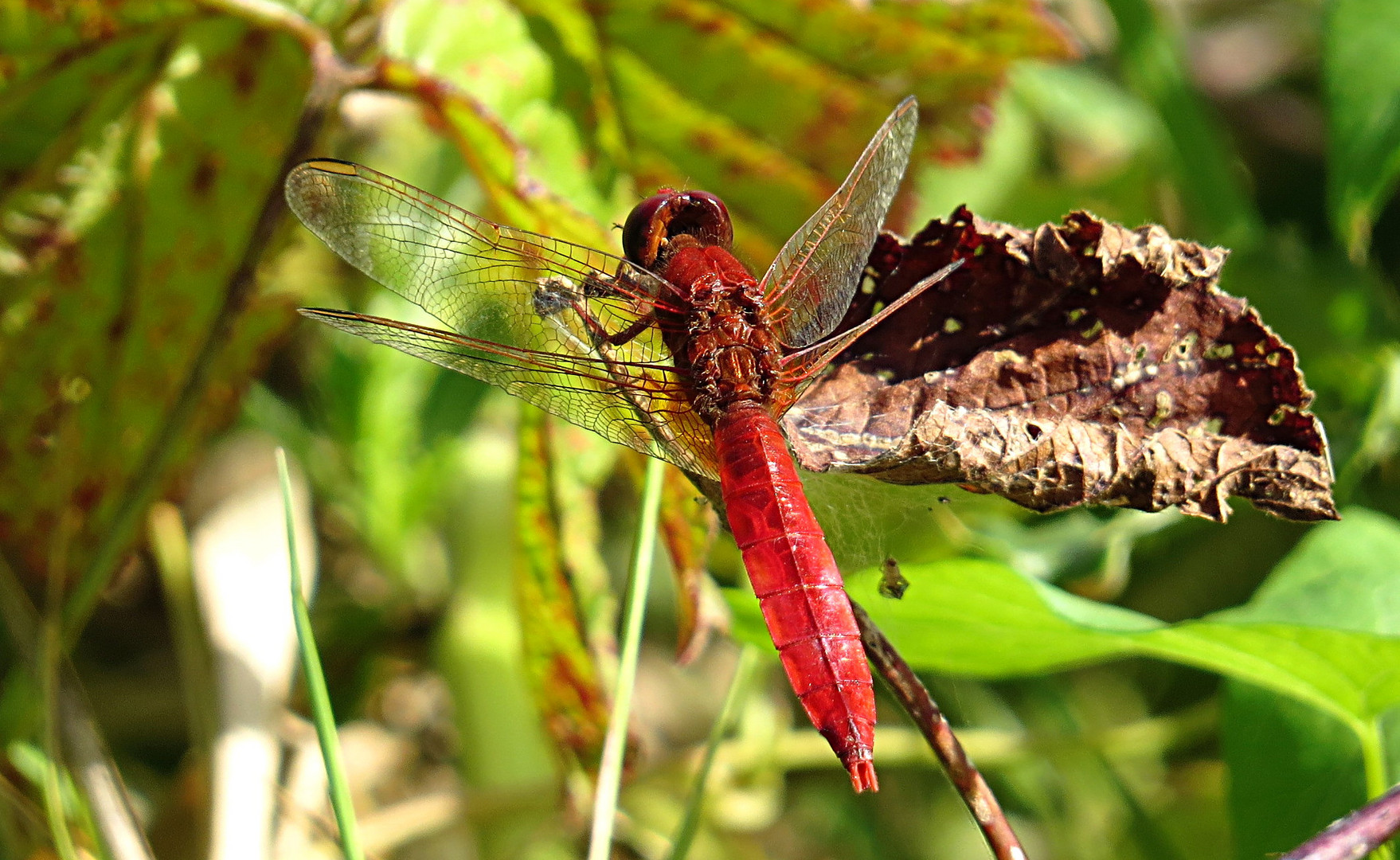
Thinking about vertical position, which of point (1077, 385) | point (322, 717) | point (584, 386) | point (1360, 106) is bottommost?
point (322, 717)

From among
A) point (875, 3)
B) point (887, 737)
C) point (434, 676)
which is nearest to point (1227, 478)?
point (875, 3)

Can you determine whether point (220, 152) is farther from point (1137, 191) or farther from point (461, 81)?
point (1137, 191)

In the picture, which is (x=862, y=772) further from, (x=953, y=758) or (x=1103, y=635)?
(x=1103, y=635)

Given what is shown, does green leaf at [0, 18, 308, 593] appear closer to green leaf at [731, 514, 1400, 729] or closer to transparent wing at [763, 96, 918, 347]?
transparent wing at [763, 96, 918, 347]

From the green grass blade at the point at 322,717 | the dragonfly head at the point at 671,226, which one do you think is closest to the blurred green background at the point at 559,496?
the dragonfly head at the point at 671,226

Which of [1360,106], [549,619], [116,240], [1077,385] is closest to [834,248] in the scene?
[1077,385]

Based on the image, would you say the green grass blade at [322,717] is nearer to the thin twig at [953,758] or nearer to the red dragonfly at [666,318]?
the red dragonfly at [666,318]
